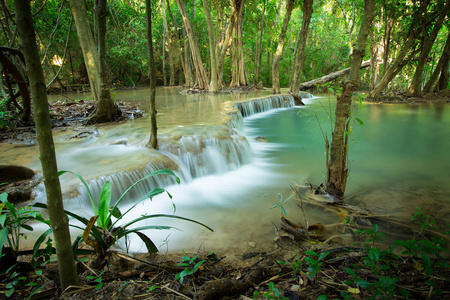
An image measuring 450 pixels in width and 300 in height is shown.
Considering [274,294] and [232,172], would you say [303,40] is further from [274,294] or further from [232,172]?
[274,294]

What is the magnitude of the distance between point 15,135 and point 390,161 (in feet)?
26.2

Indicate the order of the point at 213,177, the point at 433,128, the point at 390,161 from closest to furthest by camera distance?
the point at 213,177, the point at 390,161, the point at 433,128

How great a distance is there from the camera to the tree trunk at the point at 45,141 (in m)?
1.21

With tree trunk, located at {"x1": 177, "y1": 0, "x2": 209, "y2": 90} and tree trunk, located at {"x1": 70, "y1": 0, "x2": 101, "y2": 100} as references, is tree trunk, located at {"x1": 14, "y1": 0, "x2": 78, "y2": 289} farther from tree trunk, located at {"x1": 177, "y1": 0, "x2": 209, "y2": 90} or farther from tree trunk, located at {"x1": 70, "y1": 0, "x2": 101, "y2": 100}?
tree trunk, located at {"x1": 177, "y1": 0, "x2": 209, "y2": 90}

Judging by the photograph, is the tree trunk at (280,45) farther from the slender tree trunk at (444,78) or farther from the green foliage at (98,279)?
the green foliage at (98,279)

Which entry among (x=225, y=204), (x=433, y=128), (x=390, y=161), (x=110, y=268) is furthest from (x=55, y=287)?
(x=433, y=128)

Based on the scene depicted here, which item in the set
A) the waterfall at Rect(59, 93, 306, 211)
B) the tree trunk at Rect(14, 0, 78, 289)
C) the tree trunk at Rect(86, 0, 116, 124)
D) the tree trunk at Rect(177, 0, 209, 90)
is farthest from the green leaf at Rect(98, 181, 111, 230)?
the tree trunk at Rect(177, 0, 209, 90)

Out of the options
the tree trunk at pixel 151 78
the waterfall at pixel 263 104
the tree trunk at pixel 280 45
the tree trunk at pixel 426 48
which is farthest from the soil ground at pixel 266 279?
the tree trunk at pixel 426 48

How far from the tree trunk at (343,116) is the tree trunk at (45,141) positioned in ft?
9.92

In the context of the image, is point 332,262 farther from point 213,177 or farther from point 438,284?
point 213,177

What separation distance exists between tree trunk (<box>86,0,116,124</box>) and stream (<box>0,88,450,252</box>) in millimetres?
528

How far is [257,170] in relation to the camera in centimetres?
562

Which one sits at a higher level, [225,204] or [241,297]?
[241,297]

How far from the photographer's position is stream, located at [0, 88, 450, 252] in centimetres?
339
